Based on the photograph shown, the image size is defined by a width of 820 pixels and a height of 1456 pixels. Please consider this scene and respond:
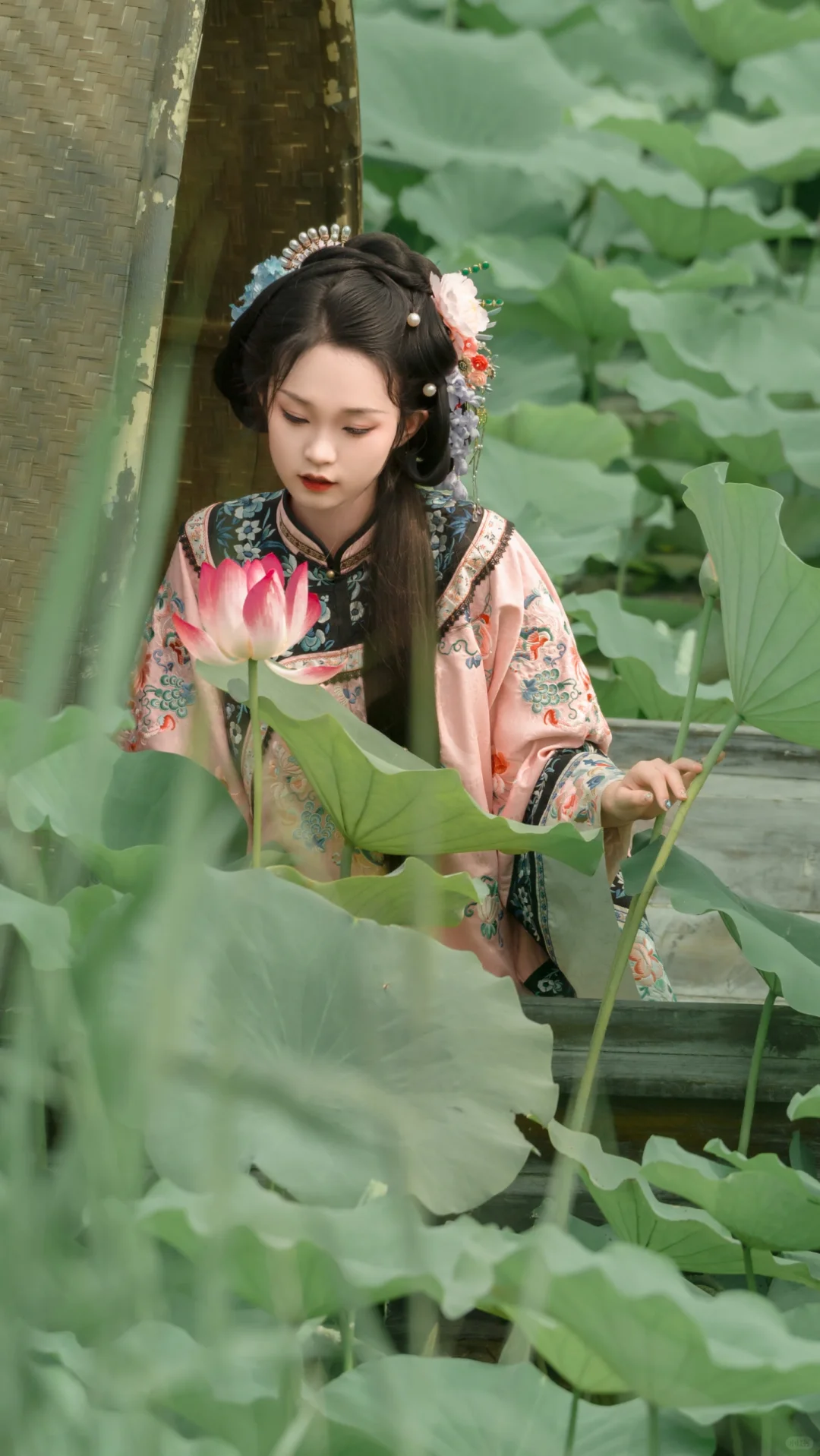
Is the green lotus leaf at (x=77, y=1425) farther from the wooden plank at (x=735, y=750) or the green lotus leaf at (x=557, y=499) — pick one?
the green lotus leaf at (x=557, y=499)

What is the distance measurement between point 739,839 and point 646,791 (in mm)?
891

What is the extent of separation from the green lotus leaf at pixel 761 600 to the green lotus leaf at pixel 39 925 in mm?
447

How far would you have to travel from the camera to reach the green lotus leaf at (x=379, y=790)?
0.90 metres

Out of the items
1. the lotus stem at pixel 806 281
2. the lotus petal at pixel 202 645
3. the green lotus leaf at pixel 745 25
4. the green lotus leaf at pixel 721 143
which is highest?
the green lotus leaf at pixel 745 25

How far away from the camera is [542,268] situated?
3209 millimetres

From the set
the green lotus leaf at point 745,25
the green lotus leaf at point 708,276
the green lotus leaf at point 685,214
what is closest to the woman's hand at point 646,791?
the green lotus leaf at point 708,276

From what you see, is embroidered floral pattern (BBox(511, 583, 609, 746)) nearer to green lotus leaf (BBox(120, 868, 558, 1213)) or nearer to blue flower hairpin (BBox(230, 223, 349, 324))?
blue flower hairpin (BBox(230, 223, 349, 324))

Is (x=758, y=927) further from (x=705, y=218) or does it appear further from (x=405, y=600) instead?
(x=705, y=218)

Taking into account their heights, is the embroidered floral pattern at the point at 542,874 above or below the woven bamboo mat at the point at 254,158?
below

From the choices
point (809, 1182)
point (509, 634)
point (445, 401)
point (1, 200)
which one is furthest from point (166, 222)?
point (809, 1182)

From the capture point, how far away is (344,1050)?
84 cm

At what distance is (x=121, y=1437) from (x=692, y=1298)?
23 cm

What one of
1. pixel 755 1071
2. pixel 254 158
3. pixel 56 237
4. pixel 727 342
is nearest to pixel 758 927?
pixel 755 1071

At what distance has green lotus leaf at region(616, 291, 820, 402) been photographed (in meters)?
2.90
